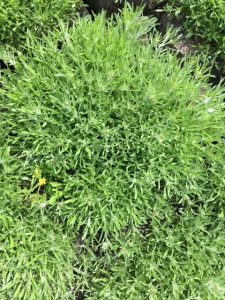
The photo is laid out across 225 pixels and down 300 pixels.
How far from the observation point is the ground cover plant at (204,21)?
2.13 meters

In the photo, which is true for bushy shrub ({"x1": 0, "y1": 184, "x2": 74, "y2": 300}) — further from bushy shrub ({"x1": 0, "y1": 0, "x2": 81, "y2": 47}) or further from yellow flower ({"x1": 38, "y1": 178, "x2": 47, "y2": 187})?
bushy shrub ({"x1": 0, "y1": 0, "x2": 81, "y2": 47})

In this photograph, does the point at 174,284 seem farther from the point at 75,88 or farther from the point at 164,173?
the point at 75,88

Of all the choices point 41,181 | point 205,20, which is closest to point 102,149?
point 41,181

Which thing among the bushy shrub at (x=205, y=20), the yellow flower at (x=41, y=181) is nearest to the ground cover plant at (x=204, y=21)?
the bushy shrub at (x=205, y=20)

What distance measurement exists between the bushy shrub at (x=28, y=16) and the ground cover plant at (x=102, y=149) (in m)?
0.11

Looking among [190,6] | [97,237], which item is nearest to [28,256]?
[97,237]

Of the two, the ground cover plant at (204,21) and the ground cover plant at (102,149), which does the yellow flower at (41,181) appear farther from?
the ground cover plant at (204,21)

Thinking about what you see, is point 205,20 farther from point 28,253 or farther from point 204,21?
point 28,253

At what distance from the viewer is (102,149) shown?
1984mm

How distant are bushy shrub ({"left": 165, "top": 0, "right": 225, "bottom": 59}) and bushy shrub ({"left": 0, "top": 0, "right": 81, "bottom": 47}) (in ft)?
1.87

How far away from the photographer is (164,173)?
197cm

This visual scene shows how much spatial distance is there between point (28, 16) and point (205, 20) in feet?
3.01

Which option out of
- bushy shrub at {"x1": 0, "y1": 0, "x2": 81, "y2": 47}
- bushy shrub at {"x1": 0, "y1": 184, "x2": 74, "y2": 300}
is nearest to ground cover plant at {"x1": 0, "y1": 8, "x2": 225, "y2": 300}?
bushy shrub at {"x1": 0, "y1": 184, "x2": 74, "y2": 300}

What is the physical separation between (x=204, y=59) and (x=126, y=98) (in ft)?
1.67
